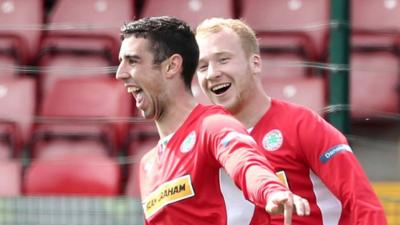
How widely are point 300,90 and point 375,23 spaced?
0.64 meters

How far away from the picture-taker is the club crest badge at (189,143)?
3773mm

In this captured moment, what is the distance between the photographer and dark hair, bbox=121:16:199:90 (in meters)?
3.88

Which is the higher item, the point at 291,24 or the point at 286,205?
the point at 286,205

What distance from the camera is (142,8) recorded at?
6875 mm

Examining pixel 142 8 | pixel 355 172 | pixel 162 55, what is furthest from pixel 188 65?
pixel 142 8

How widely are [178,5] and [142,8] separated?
219 mm

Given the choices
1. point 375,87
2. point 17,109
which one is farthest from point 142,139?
point 375,87

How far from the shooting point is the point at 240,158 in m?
3.39

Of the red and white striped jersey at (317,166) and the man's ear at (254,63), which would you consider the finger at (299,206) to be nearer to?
the red and white striped jersey at (317,166)

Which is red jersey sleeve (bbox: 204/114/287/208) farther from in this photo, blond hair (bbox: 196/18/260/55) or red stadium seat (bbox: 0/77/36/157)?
red stadium seat (bbox: 0/77/36/157)

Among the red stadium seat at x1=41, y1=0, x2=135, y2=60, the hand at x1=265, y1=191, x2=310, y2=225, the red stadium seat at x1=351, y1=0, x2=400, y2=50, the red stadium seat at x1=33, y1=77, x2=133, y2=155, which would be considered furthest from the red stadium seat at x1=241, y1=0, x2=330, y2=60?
the hand at x1=265, y1=191, x2=310, y2=225

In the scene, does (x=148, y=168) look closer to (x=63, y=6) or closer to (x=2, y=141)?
(x=2, y=141)

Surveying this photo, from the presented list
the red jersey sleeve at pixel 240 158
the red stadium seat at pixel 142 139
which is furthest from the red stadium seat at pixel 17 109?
the red jersey sleeve at pixel 240 158

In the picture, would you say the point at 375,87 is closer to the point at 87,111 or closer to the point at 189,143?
the point at 87,111
